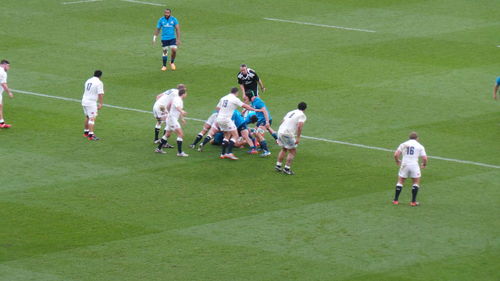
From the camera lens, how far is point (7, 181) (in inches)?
1013

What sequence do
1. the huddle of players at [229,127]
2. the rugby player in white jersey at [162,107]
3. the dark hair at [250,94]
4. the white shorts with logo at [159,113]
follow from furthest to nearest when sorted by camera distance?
the dark hair at [250,94], the white shorts with logo at [159,113], the rugby player in white jersey at [162,107], the huddle of players at [229,127]

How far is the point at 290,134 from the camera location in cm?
2633

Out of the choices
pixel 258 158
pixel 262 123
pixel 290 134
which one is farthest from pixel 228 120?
pixel 290 134

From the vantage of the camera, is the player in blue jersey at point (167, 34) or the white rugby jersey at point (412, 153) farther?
the player in blue jersey at point (167, 34)

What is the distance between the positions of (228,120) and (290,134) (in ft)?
7.33

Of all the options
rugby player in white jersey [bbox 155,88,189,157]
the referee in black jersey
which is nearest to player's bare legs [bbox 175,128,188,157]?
rugby player in white jersey [bbox 155,88,189,157]

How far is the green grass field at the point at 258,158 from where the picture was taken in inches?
834

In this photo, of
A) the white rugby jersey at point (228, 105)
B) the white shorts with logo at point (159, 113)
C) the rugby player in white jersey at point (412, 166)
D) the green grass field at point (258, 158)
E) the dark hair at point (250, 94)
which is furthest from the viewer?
the dark hair at point (250, 94)

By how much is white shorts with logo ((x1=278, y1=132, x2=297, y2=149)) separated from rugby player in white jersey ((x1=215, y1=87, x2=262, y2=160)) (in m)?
1.59

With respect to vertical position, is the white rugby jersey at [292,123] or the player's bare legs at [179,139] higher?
the white rugby jersey at [292,123]

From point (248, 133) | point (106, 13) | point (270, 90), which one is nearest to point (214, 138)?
point (248, 133)

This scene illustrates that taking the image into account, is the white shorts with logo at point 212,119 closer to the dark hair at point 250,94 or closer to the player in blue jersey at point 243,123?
the player in blue jersey at point 243,123

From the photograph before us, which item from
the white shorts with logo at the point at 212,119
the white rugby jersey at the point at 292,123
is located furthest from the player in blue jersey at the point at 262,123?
the white rugby jersey at the point at 292,123

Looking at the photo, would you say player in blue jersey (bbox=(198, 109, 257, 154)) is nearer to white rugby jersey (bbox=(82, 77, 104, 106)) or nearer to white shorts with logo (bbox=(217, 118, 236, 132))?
white shorts with logo (bbox=(217, 118, 236, 132))
